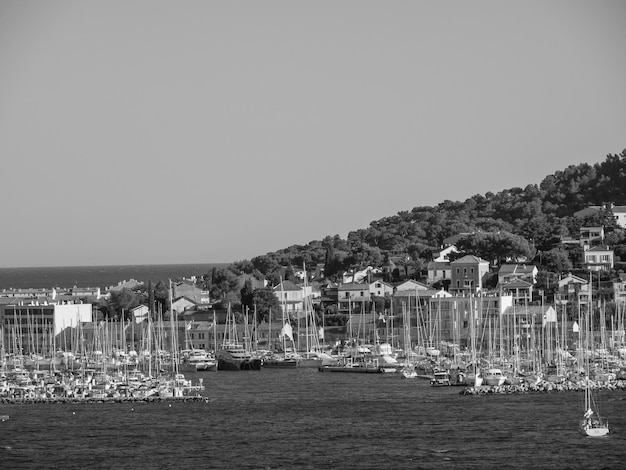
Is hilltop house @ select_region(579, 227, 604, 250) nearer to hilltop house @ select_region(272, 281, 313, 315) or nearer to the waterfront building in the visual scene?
hilltop house @ select_region(272, 281, 313, 315)

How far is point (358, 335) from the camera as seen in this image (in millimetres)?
81625

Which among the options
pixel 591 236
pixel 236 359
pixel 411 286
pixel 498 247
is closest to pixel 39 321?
pixel 236 359

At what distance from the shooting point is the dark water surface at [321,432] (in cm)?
4156

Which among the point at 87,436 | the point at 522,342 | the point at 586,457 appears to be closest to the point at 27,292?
the point at 522,342

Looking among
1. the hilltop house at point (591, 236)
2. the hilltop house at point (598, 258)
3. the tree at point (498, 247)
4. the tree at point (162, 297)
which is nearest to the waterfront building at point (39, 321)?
the tree at point (162, 297)

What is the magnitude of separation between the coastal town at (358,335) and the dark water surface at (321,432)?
10.6ft

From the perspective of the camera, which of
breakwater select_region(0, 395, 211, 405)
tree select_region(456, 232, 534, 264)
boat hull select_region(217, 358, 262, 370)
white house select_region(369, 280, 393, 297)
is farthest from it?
tree select_region(456, 232, 534, 264)

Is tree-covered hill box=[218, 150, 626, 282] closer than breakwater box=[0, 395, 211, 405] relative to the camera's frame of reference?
No

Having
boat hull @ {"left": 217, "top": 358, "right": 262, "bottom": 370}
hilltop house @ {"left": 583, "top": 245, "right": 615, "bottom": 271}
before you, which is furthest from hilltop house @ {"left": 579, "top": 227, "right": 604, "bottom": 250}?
boat hull @ {"left": 217, "top": 358, "right": 262, "bottom": 370}

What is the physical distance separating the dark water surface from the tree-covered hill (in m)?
45.8

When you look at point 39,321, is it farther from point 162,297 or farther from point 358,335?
point 358,335

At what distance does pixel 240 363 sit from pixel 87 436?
27895mm

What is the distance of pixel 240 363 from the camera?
74688mm

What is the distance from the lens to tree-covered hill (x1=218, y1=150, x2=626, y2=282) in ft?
349
